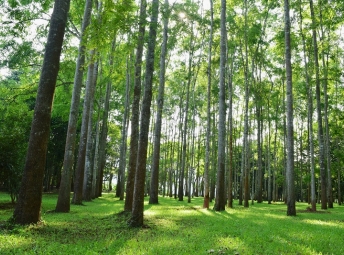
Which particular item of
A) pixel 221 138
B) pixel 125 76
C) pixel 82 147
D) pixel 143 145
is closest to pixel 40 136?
pixel 143 145

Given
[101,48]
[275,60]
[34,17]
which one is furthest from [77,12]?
[275,60]

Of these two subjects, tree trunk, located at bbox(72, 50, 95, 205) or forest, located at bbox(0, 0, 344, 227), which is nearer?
forest, located at bbox(0, 0, 344, 227)

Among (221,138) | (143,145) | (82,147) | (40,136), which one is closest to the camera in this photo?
(40,136)

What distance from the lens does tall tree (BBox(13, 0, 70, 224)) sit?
692 centimetres

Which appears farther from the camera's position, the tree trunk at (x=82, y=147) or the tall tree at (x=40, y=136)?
the tree trunk at (x=82, y=147)

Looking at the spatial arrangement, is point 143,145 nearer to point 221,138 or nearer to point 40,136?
point 40,136

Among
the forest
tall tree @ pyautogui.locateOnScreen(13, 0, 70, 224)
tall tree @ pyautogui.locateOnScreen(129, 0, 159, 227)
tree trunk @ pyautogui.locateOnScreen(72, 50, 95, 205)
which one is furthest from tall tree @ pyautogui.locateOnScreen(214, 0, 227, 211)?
tall tree @ pyautogui.locateOnScreen(13, 0, 70, 224)

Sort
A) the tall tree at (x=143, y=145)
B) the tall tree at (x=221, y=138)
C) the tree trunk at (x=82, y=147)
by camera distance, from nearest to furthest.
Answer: the tall tree at (x=143, y=145), the tree trunk at (x=82, y=147), the tall tree at (x=221, y=138)

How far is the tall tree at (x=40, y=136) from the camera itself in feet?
22.7

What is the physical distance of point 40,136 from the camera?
718cm

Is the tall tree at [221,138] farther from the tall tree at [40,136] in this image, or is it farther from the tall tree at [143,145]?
the tall tree at [40,136]

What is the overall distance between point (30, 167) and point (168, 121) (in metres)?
35.7

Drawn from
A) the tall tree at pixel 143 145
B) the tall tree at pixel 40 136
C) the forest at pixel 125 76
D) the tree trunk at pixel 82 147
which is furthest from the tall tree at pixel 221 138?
the tall tree at pixel 40 136

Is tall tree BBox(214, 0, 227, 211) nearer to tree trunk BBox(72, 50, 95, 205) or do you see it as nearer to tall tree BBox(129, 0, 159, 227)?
tree trunk BBox(72, 50, 95, 205)
